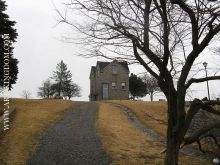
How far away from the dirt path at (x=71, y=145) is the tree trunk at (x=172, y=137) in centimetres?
793

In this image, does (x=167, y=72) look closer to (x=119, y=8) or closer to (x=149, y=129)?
(x=119, y=8)

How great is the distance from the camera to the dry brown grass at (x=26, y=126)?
22.7m

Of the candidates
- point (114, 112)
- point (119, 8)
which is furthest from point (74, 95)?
point (119, 8)

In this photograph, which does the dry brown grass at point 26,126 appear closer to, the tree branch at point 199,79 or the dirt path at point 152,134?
the dirt path at point 152,134

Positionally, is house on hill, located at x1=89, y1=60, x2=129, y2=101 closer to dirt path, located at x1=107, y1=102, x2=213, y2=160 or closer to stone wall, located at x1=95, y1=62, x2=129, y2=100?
stone wall, located at x1=95, y1=62, x2=129, y2=100

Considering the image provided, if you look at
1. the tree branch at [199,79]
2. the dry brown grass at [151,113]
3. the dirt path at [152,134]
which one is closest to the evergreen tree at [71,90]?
the dry brown grass at [151,113]

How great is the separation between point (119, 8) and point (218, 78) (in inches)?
136

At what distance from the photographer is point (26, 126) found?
29.4 m

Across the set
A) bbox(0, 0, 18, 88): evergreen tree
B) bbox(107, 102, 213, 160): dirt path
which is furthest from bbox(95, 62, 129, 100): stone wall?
bbox(0, 0, 18, 88): evergreen tree

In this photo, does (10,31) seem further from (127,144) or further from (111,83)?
(111,83)

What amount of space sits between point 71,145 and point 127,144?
3.72m

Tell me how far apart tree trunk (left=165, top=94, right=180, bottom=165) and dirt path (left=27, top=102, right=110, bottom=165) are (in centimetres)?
793

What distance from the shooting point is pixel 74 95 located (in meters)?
98.3

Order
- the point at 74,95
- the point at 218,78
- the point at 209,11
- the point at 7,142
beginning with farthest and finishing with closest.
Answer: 1. the point at 74,95
2. the point at 7,142
3. the point at 218,78
4. the point at 209,11
